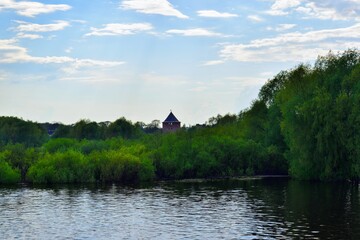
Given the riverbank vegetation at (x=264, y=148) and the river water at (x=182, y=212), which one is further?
the riverbank vegetation at (x=264, y=148)

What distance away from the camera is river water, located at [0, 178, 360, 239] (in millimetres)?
39594

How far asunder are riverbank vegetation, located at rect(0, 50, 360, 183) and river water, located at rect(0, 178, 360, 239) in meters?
5.66

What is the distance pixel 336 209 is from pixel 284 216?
6.50 meters

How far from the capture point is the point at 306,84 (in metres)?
88.3

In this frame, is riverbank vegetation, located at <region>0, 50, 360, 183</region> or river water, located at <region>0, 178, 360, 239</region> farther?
riverbank vegetation, located at <region>0, 50, 360, 183</region>

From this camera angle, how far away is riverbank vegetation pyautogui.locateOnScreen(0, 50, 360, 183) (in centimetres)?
7425

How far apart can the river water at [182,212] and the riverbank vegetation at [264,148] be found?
5.66 metres

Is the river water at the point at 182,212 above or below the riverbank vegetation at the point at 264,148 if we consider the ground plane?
below

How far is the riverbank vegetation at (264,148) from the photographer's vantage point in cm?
→ 7425

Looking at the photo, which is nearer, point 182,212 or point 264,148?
point 182,212

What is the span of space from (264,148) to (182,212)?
51792mm

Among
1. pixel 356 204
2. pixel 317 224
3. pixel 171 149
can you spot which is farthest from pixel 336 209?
pixel 171 149

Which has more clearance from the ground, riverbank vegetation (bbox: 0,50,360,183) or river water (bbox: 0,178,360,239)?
riverbank vegetation (bbox: 0,50,360,183)

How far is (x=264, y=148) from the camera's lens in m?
98.9
